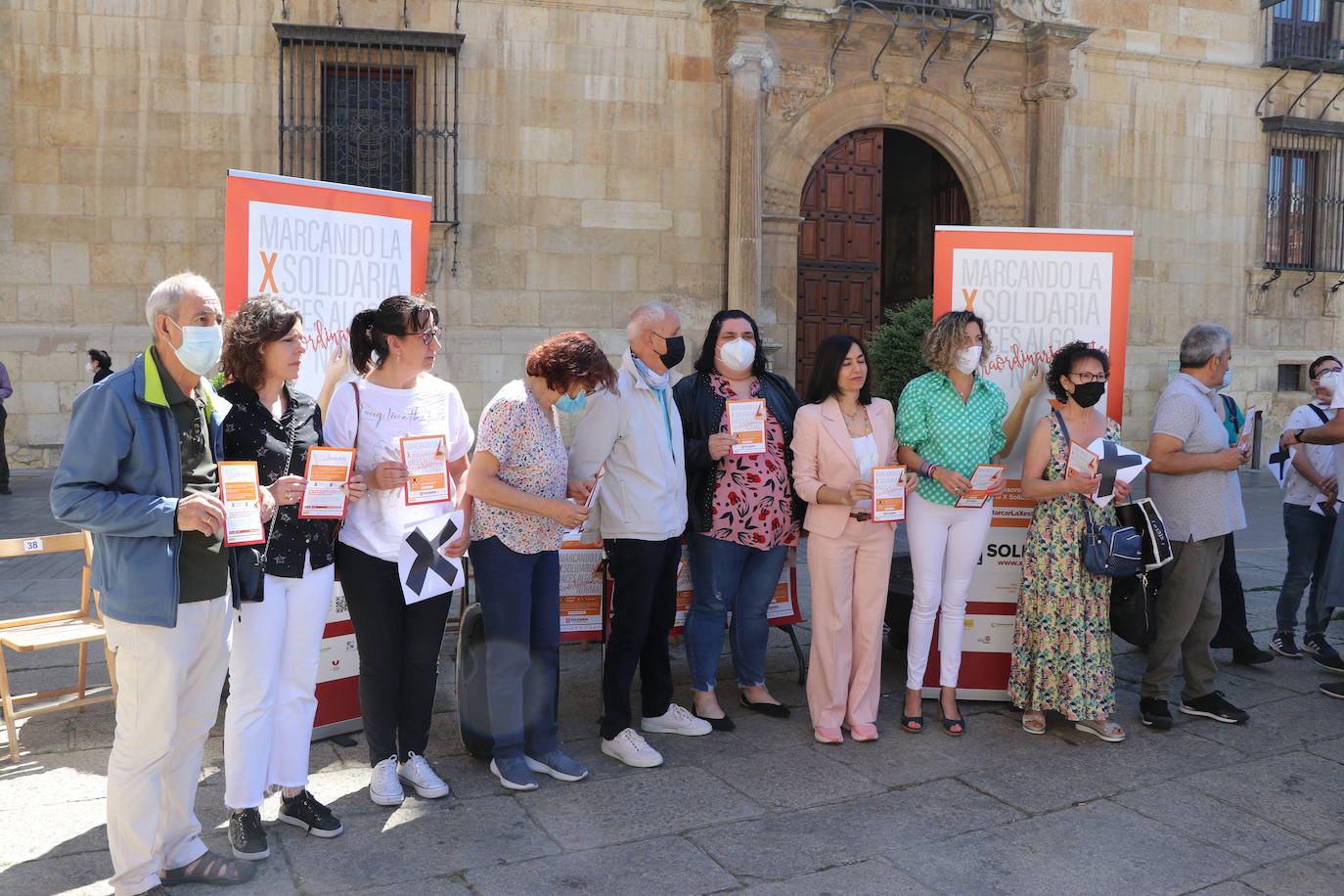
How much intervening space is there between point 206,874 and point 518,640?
132 centimetres

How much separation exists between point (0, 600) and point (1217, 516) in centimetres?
716

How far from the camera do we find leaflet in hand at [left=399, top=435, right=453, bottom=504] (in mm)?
3725

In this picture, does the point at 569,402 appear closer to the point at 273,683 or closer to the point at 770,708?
the point at 273,683

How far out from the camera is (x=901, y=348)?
1006cm

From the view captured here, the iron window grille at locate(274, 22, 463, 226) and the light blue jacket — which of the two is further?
the iron window grille at locate(274, 22, 463, 226)

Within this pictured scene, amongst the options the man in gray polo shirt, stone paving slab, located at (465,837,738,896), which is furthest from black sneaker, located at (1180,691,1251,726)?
stone paving slab, located at (465,837,738,896)

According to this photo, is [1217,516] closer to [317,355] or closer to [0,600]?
[317,355]

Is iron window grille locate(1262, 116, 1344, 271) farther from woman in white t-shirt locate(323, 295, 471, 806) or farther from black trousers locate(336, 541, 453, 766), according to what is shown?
black trousers locate(336, 541, 453, 766)

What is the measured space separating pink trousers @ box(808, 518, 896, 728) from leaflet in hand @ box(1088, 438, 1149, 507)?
96cm

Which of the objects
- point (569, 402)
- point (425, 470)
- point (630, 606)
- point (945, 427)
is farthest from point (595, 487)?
point (945, 427)

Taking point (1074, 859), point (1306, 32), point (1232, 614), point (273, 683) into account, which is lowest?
point (1074, 859)

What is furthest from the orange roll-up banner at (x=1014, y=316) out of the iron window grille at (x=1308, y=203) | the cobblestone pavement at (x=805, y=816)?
the iron window grille at (x=1308, y=203)

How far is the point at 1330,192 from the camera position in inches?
631

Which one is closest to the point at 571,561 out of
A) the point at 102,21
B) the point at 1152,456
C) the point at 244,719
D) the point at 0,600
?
the point at 244,719
